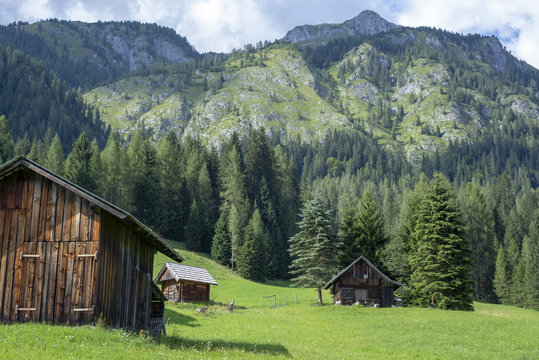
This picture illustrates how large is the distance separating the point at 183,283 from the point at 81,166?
144ft

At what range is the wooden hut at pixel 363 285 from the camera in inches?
2174

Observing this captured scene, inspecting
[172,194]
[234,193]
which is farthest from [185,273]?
[234,193]

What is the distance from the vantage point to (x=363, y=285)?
55.5m

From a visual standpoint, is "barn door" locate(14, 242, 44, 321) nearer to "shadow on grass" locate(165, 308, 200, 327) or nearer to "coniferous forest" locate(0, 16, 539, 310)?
"shadow on grass" locate(165, 308, 200, 327)

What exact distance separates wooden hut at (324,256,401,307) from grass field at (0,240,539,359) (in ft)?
20.8

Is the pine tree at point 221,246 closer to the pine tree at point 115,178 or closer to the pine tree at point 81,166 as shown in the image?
the pine tree at point 115,178

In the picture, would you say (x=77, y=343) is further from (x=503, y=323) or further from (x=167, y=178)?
(x=167, y=178)

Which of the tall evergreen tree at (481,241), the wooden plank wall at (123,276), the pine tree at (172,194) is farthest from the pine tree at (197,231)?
the wooden plank wall at (123,276)

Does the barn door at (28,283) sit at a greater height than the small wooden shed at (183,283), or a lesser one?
greater

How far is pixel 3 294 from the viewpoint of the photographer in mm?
16672

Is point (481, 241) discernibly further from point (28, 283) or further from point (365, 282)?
point (28, 283)

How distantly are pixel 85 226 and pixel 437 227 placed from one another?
42.6 metres

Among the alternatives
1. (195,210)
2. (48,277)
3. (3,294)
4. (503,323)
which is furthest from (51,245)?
(195,210)

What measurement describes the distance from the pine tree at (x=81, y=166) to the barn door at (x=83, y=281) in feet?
225
